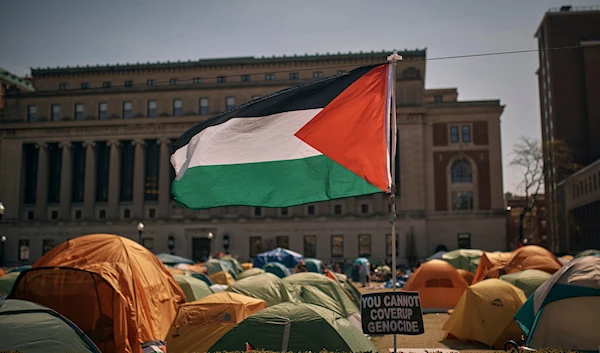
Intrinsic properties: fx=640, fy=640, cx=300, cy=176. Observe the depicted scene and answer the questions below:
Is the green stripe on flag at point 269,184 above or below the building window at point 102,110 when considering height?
below

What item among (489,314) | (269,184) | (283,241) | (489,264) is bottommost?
(489,314)

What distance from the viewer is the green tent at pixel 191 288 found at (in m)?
19.6

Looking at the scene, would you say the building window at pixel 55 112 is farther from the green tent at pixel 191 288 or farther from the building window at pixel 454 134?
the green tent at pixel 191 288

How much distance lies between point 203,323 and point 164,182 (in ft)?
193

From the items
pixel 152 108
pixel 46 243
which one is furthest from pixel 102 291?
pixel 46 243

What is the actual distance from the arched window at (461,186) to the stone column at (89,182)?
130 ft

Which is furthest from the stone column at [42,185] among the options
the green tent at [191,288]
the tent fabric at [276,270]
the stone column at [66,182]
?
the green tent at [191,288]

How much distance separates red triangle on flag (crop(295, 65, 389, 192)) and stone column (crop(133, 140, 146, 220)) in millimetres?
63750

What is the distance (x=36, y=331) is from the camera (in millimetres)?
10047

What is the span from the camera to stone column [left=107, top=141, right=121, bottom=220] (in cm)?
7150

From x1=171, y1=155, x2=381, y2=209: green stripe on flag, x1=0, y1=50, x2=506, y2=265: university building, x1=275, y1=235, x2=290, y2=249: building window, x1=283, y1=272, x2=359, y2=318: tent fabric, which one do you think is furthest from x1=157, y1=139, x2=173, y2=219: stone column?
x1=171, y1=155, x2=381, y2=209: green stripe on flag

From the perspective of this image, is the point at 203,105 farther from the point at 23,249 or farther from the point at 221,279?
the point at 221,279

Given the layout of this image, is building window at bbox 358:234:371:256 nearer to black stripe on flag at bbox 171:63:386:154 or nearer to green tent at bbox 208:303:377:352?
green tent at bbox 208:303:377:352

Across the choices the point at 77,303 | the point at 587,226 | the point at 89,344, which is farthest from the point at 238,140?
the point at 587,226
